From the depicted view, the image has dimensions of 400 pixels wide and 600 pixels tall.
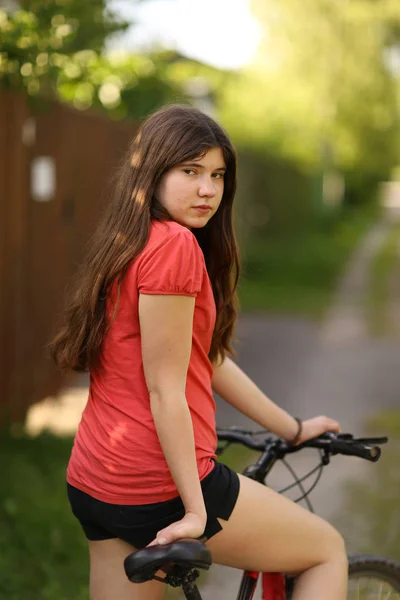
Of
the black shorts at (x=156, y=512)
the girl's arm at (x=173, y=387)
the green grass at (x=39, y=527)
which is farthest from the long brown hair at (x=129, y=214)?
the green grass at (x=39, y=527)

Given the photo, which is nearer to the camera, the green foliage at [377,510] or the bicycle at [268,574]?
the bicycle at [268,574]

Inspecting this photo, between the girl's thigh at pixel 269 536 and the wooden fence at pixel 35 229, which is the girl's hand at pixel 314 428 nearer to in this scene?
the girl's thigh at pixel 269 536

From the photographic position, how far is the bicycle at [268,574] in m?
2.03

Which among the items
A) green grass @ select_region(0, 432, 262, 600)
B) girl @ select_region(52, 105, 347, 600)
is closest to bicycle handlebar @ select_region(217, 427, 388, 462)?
girl @ select_region(52, 105, 347, 600)

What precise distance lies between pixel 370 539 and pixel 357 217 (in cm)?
3623

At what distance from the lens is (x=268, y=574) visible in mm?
2557

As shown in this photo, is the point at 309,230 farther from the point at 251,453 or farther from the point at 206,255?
the point at 206,255

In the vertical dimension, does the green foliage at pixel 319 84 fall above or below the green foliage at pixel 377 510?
above

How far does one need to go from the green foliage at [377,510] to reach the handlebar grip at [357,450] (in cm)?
209

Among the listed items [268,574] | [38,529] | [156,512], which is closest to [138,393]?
[156,512]

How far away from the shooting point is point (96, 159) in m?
8.39

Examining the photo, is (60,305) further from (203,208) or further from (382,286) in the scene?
(382,286)

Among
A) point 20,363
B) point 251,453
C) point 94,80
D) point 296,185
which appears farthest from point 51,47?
point 296,185

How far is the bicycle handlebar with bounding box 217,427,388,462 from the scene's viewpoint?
2613 mm
